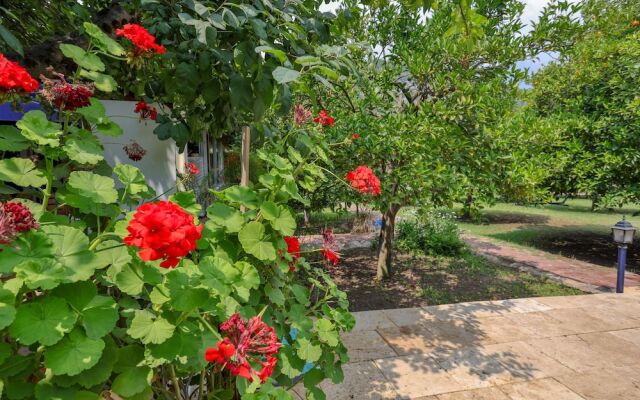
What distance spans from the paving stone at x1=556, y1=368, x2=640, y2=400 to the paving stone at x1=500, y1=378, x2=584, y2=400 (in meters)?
0.09

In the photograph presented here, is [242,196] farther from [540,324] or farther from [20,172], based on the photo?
[540,324]

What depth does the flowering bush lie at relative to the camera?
0.96 metres

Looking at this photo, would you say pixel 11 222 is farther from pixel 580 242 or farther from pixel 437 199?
pixel 580 242

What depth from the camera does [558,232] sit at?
41.9 feet

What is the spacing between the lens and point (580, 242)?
1105 cm

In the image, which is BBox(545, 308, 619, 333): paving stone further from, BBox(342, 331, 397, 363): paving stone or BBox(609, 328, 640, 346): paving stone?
BBox(342, 331, 397, 363): paving stone

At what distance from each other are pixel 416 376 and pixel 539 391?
1.01 metres

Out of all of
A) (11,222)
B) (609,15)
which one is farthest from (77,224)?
(609,15)

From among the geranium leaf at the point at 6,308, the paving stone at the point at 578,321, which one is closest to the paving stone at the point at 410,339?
the paving stone at the point at 578,321

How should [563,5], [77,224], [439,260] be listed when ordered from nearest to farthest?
[77,224] < [563,5] < [439,260]

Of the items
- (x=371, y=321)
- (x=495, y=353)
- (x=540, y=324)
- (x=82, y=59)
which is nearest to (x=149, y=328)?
(x=82, y=59)

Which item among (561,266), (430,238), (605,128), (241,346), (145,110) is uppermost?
(605,128)

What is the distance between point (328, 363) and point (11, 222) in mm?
1437

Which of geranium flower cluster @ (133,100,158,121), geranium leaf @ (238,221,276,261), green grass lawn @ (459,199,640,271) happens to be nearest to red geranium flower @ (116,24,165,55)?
geranium flower cluster @ (133,100,158,121)
